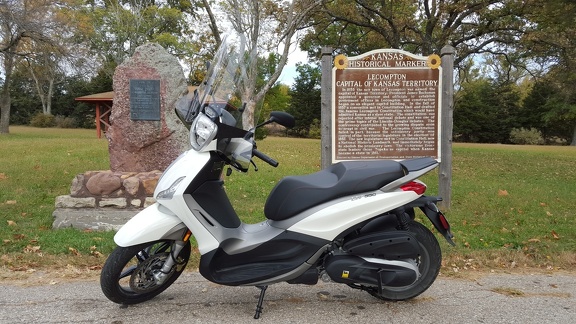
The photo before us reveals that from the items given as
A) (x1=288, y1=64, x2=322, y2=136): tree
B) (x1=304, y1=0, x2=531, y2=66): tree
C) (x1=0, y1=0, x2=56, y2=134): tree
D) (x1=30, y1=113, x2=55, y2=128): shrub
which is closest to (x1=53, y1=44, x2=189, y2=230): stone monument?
(x1=0, y1=0, x2=56, y2=134): tree

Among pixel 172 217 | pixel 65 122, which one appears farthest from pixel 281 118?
pixel 65 122

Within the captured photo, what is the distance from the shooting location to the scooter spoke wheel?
141 inches

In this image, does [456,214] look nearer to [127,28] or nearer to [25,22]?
[25,22]

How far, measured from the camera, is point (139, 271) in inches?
138

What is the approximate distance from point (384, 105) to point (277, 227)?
3424 millimetres

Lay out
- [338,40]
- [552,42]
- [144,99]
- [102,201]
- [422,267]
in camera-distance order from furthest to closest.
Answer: [338,40] → [552,42] → [144,99] → [102,201] → [422,267]

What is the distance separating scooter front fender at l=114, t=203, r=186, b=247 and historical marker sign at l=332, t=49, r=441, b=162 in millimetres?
3392

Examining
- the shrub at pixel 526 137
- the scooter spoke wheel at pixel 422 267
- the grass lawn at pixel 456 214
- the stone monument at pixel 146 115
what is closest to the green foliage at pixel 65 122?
the grass lawn at pixel 456 214

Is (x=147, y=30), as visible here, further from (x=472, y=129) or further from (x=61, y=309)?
(x=61, y=309)

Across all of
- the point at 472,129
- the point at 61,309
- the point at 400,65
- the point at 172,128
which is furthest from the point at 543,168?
the point at 472,129

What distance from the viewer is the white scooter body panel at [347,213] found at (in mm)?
3379

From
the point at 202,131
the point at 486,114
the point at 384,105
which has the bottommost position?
the point at 202,131

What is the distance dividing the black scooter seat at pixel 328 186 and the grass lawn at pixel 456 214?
1.65 m

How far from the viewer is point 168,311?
3525mm
